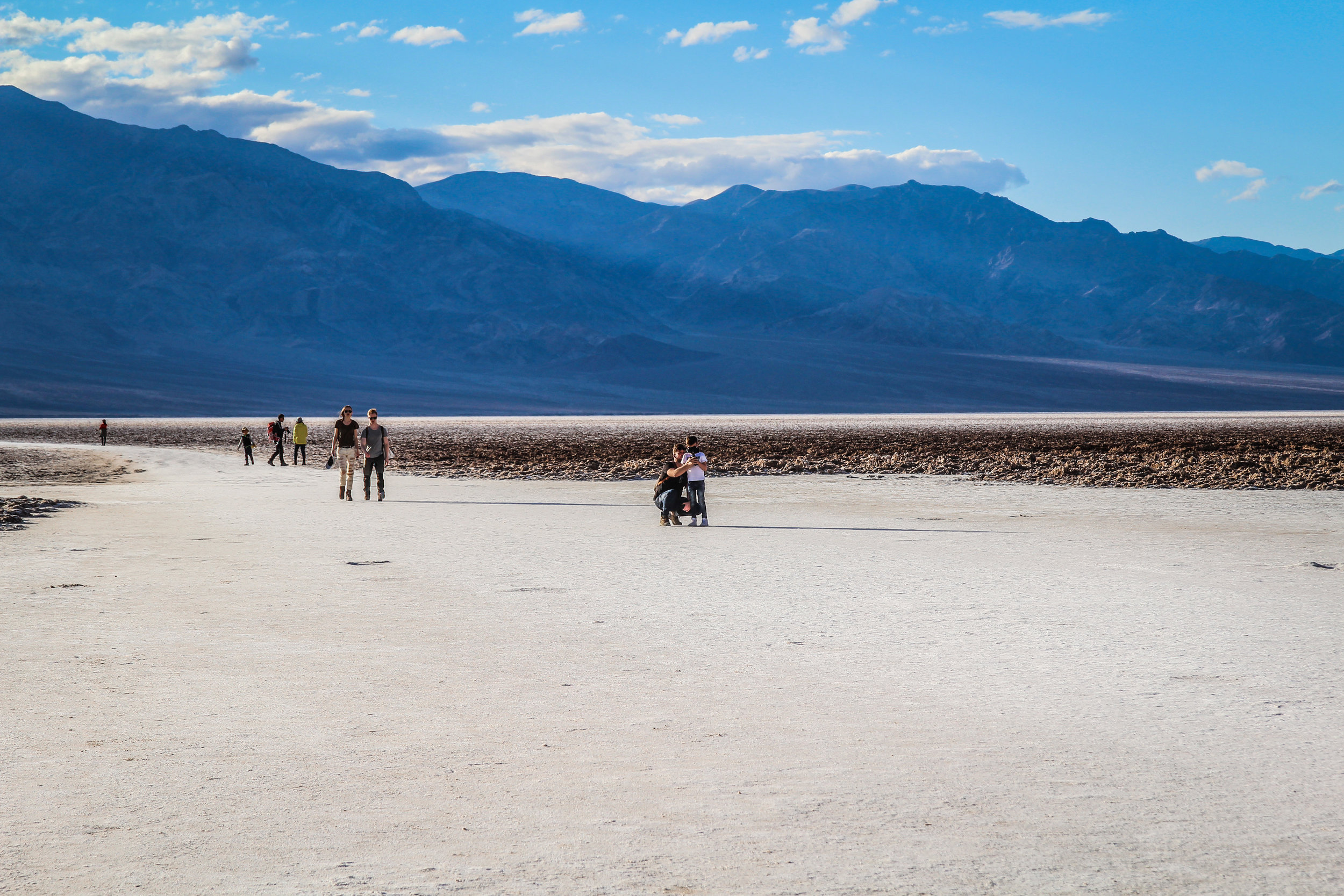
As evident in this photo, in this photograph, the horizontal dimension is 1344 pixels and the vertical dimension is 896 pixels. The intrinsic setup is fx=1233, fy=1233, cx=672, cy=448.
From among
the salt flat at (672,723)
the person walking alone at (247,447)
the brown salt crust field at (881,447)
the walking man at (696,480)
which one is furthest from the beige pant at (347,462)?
the person walking alone at (247,447)

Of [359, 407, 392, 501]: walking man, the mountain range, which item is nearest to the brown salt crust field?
[359, 407, 392, 501]: walking man

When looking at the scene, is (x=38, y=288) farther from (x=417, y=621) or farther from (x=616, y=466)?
(x=417, y=621)

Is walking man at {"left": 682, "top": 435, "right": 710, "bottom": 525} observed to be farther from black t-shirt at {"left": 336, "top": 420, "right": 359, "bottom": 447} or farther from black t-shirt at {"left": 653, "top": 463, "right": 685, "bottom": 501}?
black t-shirt at {"left": 336, "top": 420, "right": 359, "bottom": 447}

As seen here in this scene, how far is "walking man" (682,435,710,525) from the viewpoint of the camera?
14.9m

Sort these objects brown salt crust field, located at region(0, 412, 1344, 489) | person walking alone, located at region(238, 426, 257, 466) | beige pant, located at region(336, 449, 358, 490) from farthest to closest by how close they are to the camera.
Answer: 1. person walking alone, located at region(238, 426, 257, 466)
2. brown salt crust field, located at region(0, 412, 1344, 489)
3. beige pant, located at region(336, 449, 358, 490)

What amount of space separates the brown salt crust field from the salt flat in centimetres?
1443

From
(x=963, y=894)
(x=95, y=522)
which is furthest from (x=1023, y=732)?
Answer: (x=95, y=522)

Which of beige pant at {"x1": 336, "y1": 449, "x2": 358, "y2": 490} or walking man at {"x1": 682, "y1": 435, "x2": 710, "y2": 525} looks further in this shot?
beige pant at {"x1": 336, "y1": 449, "x2": 358, "y2": 490}

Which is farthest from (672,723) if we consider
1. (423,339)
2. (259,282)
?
(259,282)

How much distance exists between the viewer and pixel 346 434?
1864cm

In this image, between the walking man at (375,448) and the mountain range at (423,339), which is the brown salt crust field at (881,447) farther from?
the mountain range at (423,339)

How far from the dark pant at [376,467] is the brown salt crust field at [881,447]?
772 cm

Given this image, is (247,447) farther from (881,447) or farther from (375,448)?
(881,447)

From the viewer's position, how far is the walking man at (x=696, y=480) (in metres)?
14.9
